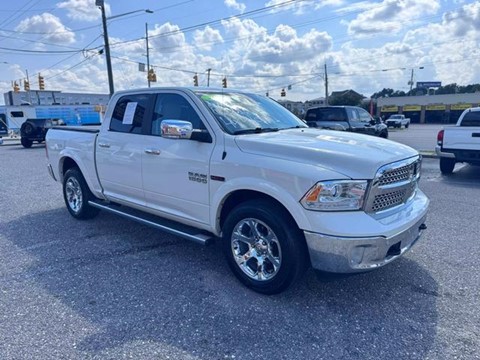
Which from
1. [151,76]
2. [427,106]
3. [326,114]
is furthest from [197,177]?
[427,106]

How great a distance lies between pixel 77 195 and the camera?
583 centimetres

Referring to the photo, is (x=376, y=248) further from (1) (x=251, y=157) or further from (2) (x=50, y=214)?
(2) (x=50, y=214)

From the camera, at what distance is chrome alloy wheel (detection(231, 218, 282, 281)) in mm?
3309

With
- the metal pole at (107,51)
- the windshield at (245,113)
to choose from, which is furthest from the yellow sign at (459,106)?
the windshield at (245,113)

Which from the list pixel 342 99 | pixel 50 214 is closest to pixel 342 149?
pixel 50 214

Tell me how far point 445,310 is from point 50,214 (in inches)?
236

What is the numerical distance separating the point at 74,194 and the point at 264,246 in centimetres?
387

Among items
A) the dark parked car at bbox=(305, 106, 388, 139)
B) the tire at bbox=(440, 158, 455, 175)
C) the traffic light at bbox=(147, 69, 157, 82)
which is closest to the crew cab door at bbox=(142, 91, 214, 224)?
the tire at bbox=(440, 158, 455, 175)

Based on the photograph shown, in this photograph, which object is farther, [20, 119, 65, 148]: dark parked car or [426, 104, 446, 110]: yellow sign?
[426, 104, 446, 110]: yellow sign

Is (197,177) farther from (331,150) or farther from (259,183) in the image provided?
(331,150)

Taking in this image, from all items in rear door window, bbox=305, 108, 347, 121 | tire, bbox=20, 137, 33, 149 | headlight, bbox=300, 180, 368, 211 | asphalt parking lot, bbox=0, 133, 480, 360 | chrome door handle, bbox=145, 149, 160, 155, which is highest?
rear door window, bbox=305, 108, 347, 121

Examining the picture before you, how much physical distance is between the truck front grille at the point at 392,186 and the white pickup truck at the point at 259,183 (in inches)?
0.4

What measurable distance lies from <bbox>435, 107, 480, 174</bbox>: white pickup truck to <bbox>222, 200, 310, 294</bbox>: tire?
26.7ft

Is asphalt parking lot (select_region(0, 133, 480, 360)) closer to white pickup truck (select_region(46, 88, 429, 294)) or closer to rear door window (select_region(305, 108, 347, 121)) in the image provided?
white pickup truck (select_region(46, 88, 429, 294))
